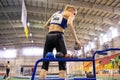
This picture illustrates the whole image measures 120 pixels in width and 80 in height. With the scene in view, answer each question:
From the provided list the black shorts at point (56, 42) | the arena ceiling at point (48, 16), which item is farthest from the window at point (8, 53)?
the black shorts at point (56, 42)

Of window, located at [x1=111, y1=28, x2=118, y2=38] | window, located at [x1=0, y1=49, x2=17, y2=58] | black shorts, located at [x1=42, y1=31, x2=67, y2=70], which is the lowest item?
black shorts, located at [x1=42, y1=31, x2=67, y2=70]

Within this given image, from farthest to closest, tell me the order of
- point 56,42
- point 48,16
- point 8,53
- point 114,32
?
point 8,53 → point 48,16 → point 114,32 → point 56,42

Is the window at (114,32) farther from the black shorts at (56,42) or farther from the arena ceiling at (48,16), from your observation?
the black shorts at (56,42)

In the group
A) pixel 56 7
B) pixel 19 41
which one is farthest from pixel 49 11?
pixel 19 41

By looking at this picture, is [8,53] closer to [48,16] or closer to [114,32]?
[48,16]

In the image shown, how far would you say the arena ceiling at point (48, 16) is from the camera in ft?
57.0

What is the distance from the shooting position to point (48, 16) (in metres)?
22.0

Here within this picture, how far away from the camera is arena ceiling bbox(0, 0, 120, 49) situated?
17.4 m

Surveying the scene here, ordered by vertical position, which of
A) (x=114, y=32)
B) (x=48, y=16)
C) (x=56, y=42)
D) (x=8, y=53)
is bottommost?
(x=56, y=42)

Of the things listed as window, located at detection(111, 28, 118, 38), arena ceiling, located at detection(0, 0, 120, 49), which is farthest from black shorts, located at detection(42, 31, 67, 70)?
window, located at detection(111, 28, 118, 38)

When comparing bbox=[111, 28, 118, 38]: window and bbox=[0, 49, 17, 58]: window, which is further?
bbox=[0, 49, 17, 58]: window

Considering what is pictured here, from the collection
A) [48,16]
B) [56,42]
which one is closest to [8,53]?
[48,16]

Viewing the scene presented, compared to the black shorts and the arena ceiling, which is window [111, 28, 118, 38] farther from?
the black shorts

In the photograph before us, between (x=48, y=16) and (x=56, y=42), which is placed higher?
(x=48, y=16)
